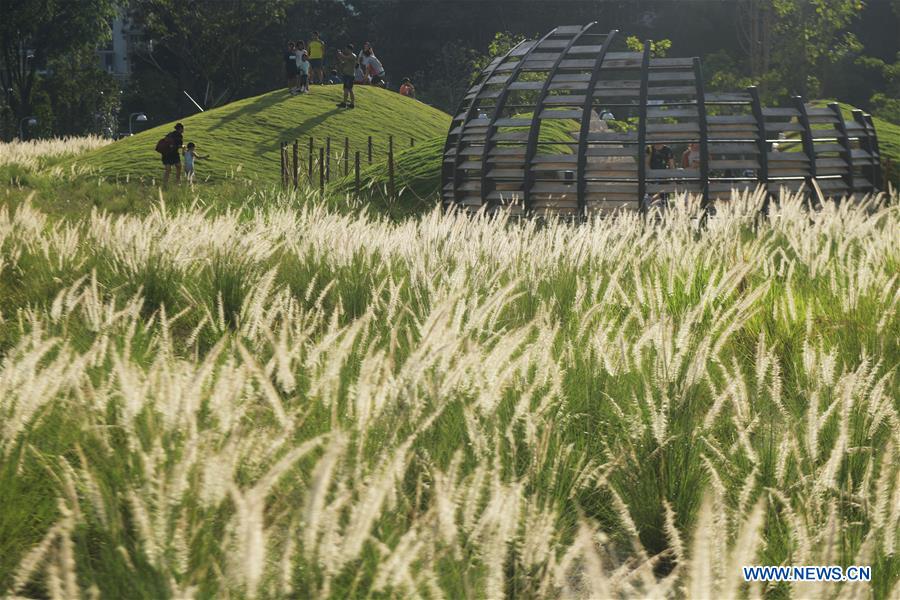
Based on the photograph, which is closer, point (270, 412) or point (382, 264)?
point (270, 412)

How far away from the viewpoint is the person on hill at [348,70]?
89.7 ft

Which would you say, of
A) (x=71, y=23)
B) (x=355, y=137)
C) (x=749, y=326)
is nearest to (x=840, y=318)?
(x=749, y=326)

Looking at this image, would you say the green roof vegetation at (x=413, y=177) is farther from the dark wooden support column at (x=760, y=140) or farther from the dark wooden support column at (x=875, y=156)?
the dark wooden support column at (x=760, y=140)

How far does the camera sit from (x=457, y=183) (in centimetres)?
1398

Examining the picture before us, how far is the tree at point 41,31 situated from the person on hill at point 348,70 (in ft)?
43.3

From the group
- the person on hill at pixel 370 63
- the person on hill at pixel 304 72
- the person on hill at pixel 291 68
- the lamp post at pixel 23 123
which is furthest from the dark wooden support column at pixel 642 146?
the lamp post at pixel 23 123

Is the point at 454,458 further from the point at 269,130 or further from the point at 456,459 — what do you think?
the point at 269,130

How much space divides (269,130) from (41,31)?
1677 cm

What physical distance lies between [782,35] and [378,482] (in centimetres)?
3369

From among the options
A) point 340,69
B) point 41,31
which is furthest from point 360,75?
point 41,31

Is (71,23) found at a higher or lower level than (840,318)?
higher

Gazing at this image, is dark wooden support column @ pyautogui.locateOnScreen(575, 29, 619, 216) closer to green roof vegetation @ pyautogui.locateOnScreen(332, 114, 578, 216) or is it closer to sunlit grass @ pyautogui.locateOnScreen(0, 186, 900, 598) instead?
green roof vegetation @ pyautogui.locateOnScreen(332, 114, 578, 216)

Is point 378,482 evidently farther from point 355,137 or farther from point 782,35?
point 782,35

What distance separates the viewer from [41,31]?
126 feet
